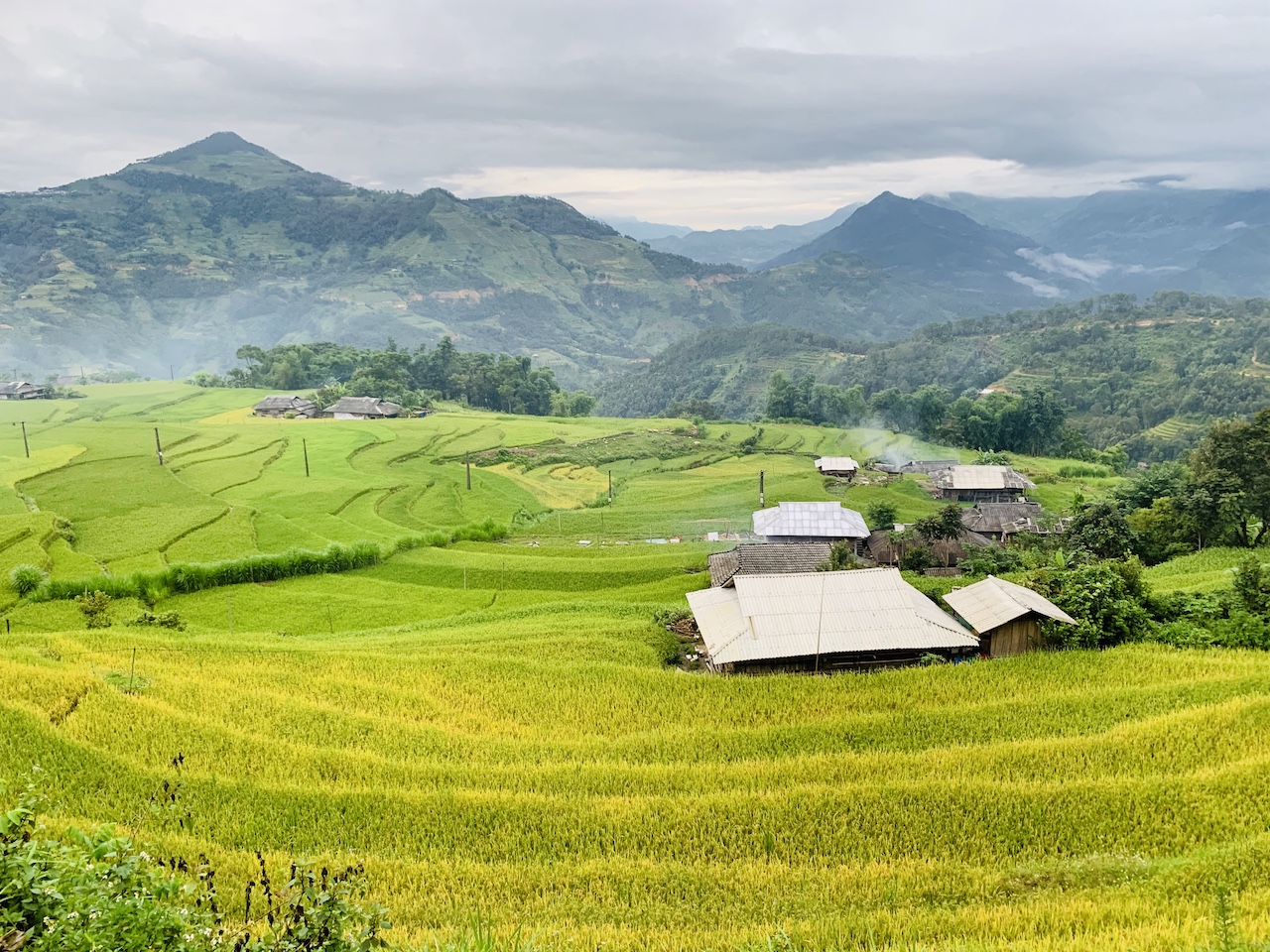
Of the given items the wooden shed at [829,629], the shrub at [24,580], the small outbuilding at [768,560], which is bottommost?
the small outbuilding at [768,560]

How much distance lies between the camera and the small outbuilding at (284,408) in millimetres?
78312

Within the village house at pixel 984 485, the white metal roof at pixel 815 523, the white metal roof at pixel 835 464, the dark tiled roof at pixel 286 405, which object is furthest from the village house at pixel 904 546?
the dark tiled roof at pixel 286 405

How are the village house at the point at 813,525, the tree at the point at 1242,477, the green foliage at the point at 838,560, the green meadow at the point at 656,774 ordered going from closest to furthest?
the green meadow at the point at 656,774, the green foliage at the point at 838,560, the tree at the point at 1242,477, the village house at the point at 813,525

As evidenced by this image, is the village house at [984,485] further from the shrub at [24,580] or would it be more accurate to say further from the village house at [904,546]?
the shrub at [24,580]

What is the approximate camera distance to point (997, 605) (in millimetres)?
19625

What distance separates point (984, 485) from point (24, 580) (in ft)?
164

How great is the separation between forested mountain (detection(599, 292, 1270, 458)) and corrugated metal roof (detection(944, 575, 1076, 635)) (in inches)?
2655

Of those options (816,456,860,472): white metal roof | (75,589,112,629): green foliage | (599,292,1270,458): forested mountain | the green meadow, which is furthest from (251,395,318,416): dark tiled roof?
(599,292,1270,458): forested mountain

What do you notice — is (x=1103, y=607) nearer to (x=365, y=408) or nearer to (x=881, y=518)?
(x=881, y=518)

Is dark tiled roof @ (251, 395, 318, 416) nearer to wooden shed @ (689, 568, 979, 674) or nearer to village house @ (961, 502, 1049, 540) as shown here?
village house @ (961, 502, 1049, 540)

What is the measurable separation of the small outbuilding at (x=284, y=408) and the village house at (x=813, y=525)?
5324 cm

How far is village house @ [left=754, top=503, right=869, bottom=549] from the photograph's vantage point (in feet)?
132

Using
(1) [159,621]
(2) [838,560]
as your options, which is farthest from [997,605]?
(1) [159,621]

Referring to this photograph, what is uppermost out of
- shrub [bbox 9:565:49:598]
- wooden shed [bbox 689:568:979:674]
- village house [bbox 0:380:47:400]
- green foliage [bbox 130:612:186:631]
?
village house [bbox 0:380:47:400]
